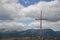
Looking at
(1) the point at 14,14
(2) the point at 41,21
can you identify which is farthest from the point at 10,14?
(2) the point at 41,21

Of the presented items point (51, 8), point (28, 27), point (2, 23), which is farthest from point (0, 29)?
point (51, 8)

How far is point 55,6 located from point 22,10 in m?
0.81

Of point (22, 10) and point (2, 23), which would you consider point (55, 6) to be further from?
point (2, 23)

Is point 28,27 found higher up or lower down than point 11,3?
lower down

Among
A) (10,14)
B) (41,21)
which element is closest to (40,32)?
(41,21)

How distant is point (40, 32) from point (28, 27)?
1.03ft

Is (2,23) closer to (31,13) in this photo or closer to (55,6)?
(31,13)

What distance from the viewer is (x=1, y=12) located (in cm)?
833

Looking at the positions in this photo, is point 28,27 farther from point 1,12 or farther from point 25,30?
point 1,12

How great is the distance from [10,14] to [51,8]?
100 centimetres

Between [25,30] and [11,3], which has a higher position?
[11,3]

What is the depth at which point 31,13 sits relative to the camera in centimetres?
834

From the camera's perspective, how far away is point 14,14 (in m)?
8.36

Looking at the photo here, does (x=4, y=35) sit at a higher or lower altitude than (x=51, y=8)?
lower
